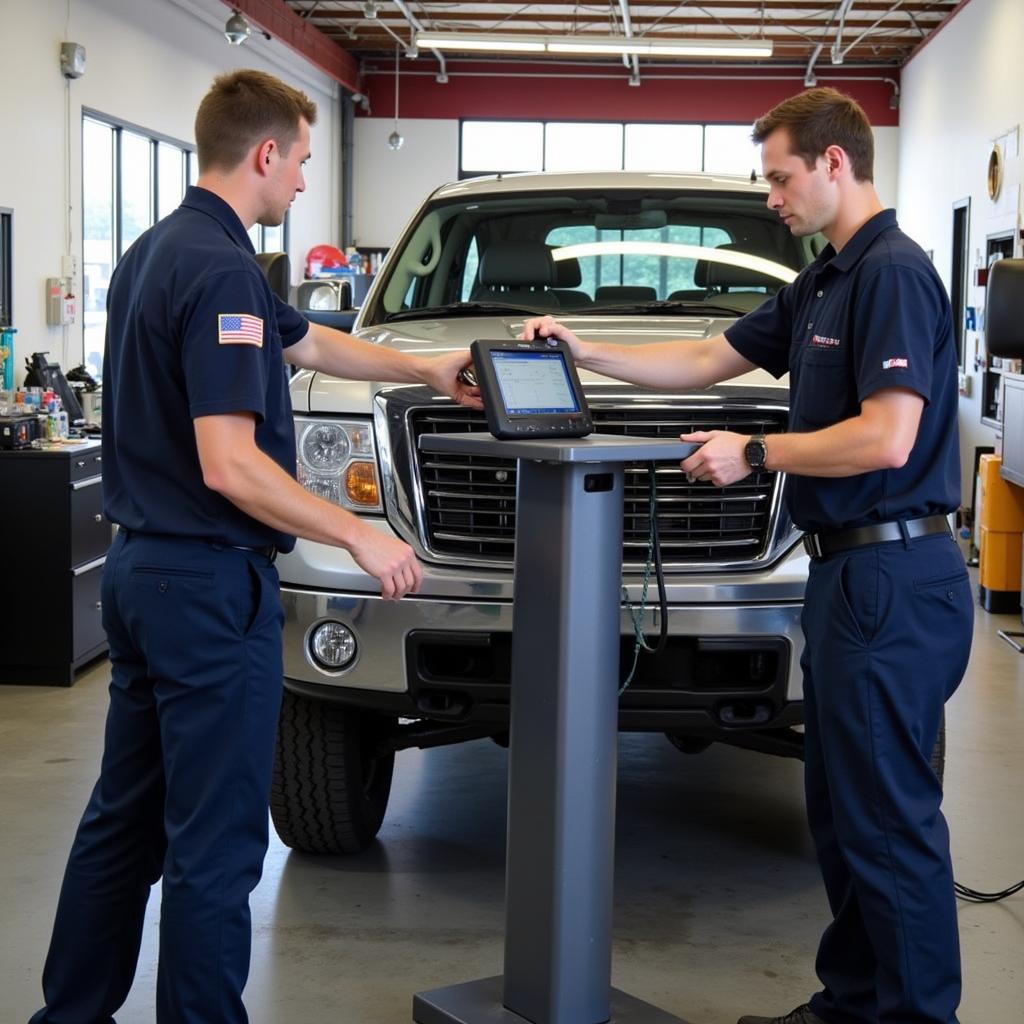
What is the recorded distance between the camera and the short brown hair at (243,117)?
2.42 meters

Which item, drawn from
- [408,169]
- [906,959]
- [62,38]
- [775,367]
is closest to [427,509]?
[775,367]

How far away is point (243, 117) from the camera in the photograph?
242 cm

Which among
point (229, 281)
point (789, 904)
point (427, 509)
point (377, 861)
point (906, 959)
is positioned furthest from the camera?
point (377, 861)

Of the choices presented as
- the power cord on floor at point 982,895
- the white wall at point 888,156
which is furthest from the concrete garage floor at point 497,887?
the white wall at point 888,156

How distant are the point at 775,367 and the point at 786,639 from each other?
0.59 meters

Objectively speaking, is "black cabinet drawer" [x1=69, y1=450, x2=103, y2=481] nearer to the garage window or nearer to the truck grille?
the truck grille

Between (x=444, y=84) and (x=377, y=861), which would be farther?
(x=444, y=84)

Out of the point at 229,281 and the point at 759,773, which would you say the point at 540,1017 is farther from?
the point at 759,773

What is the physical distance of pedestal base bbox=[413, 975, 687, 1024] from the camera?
278 cm

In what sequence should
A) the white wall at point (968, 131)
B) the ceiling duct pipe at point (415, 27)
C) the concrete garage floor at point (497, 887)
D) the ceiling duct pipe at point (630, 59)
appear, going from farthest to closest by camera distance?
the ceiling duct pipe at point (630, 59) < the ceiling duct pipe at point (415, 27) < the white wall at point (968, 131) < the concrete garage floor at point (497, 887)

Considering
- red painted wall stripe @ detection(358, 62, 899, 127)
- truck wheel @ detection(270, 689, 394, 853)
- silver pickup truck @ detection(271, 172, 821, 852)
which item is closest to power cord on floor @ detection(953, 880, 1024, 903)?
silver pickup truck @ detection(271, 172, 821, 852)

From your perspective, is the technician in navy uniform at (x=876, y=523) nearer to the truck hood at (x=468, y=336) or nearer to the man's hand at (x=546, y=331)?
the man's hand at (x=546, y=331)

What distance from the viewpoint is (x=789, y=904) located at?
3.58 meters

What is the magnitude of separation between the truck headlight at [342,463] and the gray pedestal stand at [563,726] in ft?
2.53
